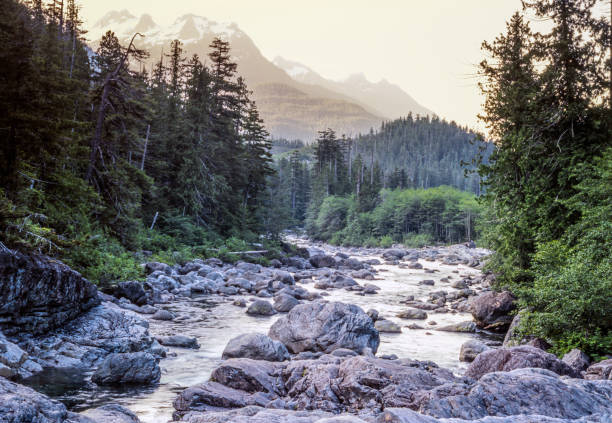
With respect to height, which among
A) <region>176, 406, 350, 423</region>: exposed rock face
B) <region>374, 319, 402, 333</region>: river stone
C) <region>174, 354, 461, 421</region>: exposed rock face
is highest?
<region>176, 406, 350, 423</region>: exposed rock face

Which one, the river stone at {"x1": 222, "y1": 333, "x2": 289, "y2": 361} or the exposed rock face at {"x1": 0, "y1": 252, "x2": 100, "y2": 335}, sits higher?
the exposed rock face at {"x1": 0, "y1": 252, "x2": 100, "y2": 335}

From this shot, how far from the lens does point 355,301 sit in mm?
19906

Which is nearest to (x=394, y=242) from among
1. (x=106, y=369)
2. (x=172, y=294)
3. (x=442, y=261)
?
(x=442, y=261)

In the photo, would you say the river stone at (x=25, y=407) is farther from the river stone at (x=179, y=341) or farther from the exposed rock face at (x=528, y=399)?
the river stone at (x=179, y=341)

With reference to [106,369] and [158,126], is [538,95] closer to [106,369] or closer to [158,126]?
[106,369]

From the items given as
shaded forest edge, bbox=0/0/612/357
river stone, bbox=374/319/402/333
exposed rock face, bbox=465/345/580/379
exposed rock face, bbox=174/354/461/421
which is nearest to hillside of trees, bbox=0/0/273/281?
shaded forest edge, bbox=0/0/612/357

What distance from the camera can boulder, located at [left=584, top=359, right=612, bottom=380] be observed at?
7289mm

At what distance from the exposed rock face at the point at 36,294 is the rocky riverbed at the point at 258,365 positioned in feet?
0.08

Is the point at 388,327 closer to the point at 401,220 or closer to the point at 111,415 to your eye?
the point at 111,415

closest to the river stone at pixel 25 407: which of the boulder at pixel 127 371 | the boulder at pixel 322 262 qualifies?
the boulder at pixel 127 371

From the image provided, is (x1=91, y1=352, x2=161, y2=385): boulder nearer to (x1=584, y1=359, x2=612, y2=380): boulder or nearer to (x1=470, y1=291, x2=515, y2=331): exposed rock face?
(x1=584, y1=359, x2=612, y2=380): boulder

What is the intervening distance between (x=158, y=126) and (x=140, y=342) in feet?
82.1

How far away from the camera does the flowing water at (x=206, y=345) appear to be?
7.21 m

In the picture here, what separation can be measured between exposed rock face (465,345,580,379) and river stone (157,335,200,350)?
6.80 meters
